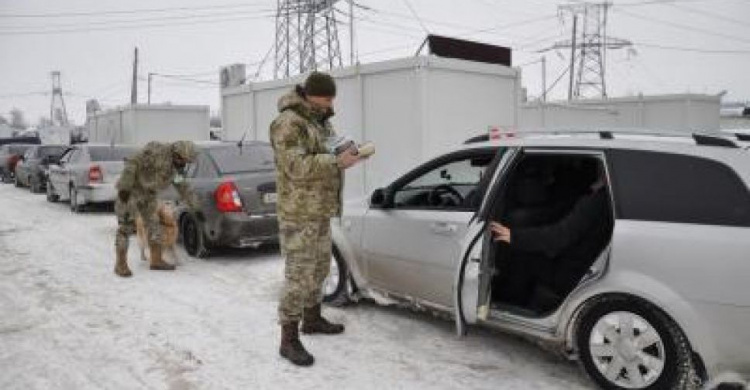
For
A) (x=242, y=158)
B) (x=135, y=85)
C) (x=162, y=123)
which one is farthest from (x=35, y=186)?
(x=135, y=85)

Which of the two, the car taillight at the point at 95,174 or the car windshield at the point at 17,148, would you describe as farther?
the car windshield at the point at 17,148

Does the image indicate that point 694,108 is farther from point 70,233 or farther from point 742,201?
Answer: point 742,201

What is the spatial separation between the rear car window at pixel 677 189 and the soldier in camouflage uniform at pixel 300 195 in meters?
1.84

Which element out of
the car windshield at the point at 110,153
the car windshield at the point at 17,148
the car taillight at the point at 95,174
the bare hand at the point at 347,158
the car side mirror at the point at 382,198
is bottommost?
the car side mirror at the point at 382,198

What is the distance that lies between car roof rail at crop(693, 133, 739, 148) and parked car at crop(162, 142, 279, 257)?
5.34 m

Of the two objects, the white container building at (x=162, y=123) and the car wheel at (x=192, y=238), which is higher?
the white container building at (x=162, y=123)

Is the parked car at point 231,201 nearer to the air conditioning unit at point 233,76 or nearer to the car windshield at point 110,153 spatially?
the car windshield at point 110,153

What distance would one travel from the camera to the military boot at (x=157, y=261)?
8594 millimetres

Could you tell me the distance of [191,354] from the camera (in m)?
5.38

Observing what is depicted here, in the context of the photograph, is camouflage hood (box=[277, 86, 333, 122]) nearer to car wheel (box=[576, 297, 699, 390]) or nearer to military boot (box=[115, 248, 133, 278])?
car wheel (box=[576, 297, 699, 390])

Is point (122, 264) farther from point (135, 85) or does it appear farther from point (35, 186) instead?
point (135, 85)

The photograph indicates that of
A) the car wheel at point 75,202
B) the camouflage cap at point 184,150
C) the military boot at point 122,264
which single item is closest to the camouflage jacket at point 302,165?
the camouflage cap at point 184,150

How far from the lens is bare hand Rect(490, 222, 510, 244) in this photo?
4.85m

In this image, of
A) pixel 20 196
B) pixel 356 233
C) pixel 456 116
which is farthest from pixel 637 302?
pixel 20 196
